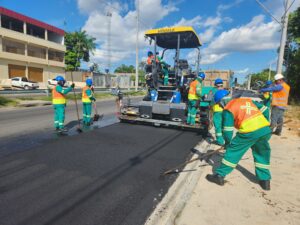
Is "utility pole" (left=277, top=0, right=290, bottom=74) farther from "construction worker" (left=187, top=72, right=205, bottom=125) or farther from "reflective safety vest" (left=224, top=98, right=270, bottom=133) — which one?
"reflective safety vest" (left=224, top=98, right=270, bottom=133)

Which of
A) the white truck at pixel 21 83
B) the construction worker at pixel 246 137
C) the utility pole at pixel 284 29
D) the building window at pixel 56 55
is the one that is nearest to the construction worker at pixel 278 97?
the construction worker at pixel 246 137

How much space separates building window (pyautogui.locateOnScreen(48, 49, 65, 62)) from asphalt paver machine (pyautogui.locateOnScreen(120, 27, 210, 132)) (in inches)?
1354

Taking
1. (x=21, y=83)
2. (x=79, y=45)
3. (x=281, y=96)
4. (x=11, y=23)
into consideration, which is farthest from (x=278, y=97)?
(x=79, y=45)

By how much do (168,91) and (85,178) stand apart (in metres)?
5.02

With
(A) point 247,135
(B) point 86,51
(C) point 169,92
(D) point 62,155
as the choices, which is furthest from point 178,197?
(B) point 86,51

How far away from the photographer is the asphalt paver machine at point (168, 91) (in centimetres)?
733

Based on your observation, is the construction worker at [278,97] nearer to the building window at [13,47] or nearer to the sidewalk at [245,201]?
the sidewalk at [245,201]

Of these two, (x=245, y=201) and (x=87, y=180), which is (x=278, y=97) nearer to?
(x=245, y=201)

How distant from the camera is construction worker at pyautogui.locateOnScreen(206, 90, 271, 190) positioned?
11.2ft

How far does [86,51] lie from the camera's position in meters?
49.4

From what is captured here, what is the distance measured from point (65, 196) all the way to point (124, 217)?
0.95 metres

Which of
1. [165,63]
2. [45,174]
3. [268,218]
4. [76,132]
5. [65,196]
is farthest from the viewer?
[165,63]

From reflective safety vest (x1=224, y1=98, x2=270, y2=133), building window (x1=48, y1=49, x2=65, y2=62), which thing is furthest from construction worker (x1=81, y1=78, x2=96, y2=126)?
building window (x1=48, y1=49, x2=65, y2=62)

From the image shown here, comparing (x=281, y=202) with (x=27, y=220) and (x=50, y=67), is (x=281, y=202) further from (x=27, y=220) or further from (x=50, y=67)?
(x=50, y=67)
